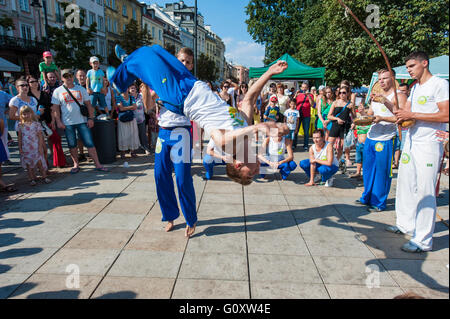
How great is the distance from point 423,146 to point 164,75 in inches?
110

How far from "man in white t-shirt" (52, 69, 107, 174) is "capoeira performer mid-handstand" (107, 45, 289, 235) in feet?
11.8

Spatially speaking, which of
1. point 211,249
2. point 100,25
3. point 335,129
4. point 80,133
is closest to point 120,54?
point 211,249

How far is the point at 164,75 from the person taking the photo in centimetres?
295

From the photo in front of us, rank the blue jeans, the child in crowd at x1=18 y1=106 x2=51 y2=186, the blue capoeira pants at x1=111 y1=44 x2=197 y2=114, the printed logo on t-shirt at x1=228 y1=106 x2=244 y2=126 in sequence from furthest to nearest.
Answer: the blue jeans
the child in crowd at x1=18 y1=106 x2=51 y2=186
the blue capoeira pants at x1=111 y1=44 x2=197 y2=114
the printed logo on t-shirt at x1=228 y1=106 x2=244 y2=126

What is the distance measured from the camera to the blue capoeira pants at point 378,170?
4.40 meters

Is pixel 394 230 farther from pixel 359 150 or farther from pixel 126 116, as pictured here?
pixel 126 116

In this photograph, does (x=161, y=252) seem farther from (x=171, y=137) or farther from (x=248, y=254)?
(x=171, y=137)

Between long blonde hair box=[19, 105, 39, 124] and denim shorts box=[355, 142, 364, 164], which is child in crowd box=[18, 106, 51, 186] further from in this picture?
denim shorts box=[355, 142, 364, 164]

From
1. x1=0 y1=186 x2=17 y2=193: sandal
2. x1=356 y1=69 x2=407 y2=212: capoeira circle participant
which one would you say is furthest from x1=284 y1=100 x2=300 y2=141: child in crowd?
x1=0 y1=186 x2=17 y2=193: sandal

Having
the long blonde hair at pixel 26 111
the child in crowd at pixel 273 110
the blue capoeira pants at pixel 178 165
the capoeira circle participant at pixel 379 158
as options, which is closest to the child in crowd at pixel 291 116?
the child in crowd at pixel 273 110

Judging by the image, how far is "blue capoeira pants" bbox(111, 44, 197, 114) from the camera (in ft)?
9.73

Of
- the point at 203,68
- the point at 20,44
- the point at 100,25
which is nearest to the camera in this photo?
the point at 20,44

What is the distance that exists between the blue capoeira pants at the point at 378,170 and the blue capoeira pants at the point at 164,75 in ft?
9.87

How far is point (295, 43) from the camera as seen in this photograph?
103 feet
